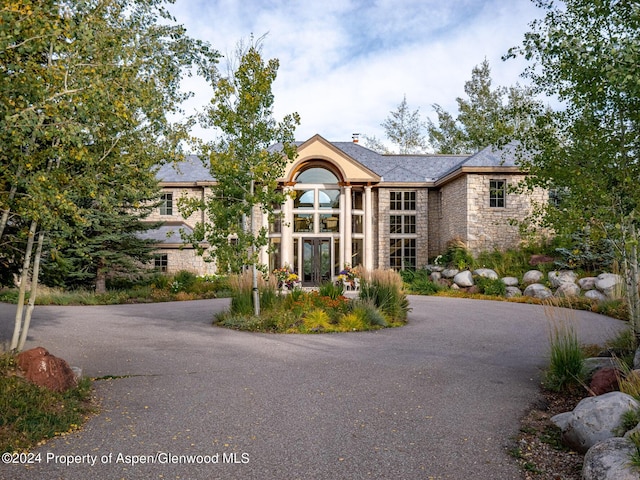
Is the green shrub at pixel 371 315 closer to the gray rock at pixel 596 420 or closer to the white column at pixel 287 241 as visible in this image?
the gray rock at pixel 596 420

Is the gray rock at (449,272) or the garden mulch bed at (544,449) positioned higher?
the gray rock at (449,272)

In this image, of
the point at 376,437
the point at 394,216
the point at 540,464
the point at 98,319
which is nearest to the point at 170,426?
the point at 376,437

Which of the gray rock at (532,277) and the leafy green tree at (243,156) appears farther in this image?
the gray rock at (532,277)

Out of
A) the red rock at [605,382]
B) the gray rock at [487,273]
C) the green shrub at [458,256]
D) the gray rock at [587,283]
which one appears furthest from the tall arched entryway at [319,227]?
the red rock at [605,382]

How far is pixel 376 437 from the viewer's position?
13.8ft

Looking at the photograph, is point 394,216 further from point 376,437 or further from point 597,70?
point 376,437

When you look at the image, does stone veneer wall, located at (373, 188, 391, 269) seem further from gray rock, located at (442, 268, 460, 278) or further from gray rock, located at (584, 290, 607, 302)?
gray rock, located at (584, 290, 607, 302)

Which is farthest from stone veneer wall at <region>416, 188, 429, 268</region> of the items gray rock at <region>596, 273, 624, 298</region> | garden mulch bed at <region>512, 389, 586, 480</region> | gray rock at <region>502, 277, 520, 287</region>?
garden mulch bed at <region>512, 389, 586, 480</region>

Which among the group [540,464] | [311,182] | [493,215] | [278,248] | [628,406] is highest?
[311,182]

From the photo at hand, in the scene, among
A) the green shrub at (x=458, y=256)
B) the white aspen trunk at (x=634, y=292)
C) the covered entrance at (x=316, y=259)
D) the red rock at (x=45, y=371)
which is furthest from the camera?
the covered entrance at (x=316, y=259)

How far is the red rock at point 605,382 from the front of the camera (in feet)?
15.9

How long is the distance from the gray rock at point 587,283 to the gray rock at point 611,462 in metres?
13.9

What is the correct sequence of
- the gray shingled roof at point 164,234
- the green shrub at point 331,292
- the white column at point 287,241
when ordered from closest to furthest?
the green shrub at point 331,292 < the white column at point 287,241 < the gray shingled roof at point 164,234

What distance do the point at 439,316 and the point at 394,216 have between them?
12490mm
